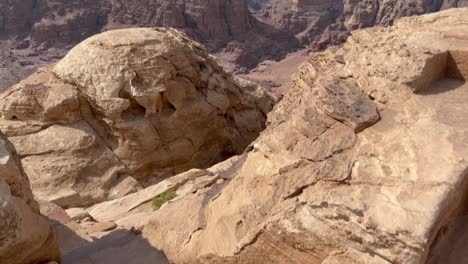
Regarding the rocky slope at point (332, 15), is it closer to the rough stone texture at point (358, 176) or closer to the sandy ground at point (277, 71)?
the sandy ground at point (277, 71)

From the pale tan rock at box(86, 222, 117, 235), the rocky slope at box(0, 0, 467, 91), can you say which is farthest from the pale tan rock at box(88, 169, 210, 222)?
the rocky slope at box(0, 0, 467, 91)

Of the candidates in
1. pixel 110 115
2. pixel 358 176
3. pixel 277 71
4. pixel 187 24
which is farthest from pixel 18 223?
pixel 187 24

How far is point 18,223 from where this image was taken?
391cm

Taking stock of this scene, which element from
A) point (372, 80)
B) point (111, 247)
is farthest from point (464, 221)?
point (111, 247)

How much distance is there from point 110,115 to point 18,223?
5717 millimetres

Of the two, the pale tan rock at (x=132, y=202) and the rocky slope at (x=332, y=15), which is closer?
the pale tan rock at (x=132, y=202)

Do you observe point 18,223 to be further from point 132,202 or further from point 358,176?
point 132,202

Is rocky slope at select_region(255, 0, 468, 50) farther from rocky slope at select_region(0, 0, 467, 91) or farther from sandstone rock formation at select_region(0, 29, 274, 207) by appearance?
sandstone rock formation at select_region(0, 29, 274, 207)

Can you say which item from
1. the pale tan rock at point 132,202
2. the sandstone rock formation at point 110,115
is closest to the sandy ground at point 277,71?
the sandstone rock formation at point 110,115

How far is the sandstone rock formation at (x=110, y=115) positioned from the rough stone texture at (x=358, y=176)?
417 cm

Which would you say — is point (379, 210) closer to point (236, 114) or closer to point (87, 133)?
point (87, 133)

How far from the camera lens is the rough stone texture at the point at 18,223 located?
150 inches

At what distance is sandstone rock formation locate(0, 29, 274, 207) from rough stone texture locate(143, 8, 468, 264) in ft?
13.7

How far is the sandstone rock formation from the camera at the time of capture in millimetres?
9094
